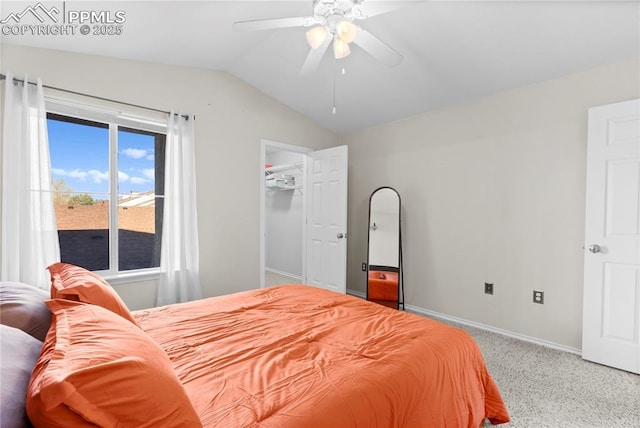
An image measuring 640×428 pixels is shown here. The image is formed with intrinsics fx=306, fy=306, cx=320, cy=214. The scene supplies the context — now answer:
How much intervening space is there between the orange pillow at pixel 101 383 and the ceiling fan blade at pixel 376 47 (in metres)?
1.97

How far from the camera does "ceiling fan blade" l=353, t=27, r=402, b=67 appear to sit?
1.91 m

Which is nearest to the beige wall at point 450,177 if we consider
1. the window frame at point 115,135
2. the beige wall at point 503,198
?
the beige wall at point 503,198

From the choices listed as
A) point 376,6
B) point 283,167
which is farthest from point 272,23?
point 283,167

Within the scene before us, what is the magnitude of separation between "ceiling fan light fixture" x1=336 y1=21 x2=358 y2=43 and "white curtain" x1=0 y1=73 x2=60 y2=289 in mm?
2376

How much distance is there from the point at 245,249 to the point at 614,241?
11.5 feet

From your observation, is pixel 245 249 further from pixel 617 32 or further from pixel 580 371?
pixel 617 32

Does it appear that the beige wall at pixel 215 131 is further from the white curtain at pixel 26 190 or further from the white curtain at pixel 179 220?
the white curtain at pixel 26 190

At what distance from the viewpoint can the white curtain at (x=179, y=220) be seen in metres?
3.04

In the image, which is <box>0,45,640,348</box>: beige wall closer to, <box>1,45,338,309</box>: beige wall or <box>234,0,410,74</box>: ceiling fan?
<box>1,45,338,309</box>: beige wall

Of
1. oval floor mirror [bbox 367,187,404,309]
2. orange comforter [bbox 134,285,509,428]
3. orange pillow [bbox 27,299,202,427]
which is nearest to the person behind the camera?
orange pillow [bbox 27,299,202,427]

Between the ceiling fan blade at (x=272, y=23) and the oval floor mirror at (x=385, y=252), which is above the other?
the ceiling fan blade at (x=272, y=23)

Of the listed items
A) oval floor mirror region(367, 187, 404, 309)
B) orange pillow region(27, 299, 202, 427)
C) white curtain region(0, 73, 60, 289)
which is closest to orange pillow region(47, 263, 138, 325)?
orange pillow region(27, 299, 202, 427)

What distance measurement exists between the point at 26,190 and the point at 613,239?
4.60m

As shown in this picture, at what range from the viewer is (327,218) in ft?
13.8
